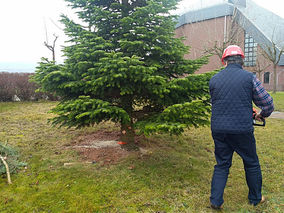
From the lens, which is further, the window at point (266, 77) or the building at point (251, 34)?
the window at point (266, 77)

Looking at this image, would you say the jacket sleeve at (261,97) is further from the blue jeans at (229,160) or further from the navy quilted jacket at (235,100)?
the blue jeans at (229,160)

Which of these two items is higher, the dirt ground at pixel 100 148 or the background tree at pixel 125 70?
the background tree at pixel 125 70

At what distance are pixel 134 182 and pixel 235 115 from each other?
177 centimetres

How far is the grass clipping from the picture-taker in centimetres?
325

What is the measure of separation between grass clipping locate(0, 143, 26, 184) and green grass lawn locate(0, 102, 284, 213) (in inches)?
5.1

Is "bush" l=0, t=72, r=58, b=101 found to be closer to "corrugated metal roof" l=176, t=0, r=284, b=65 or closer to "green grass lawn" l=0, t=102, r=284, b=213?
"green grass lawn" l=0, t=102, r=284, b=213

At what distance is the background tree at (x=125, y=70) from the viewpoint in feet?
10.6

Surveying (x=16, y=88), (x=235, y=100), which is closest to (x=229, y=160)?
A: (x=235, y=100)

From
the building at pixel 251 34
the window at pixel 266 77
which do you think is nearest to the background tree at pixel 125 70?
the building at pixel 251 34

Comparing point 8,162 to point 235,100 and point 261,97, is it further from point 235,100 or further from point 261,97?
point 261,97

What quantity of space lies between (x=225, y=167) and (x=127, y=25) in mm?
2719

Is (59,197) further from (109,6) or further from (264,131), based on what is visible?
(264,131)

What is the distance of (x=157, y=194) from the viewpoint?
9.79 feet

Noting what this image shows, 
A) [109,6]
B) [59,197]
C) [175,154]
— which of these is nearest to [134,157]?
[175,154]
